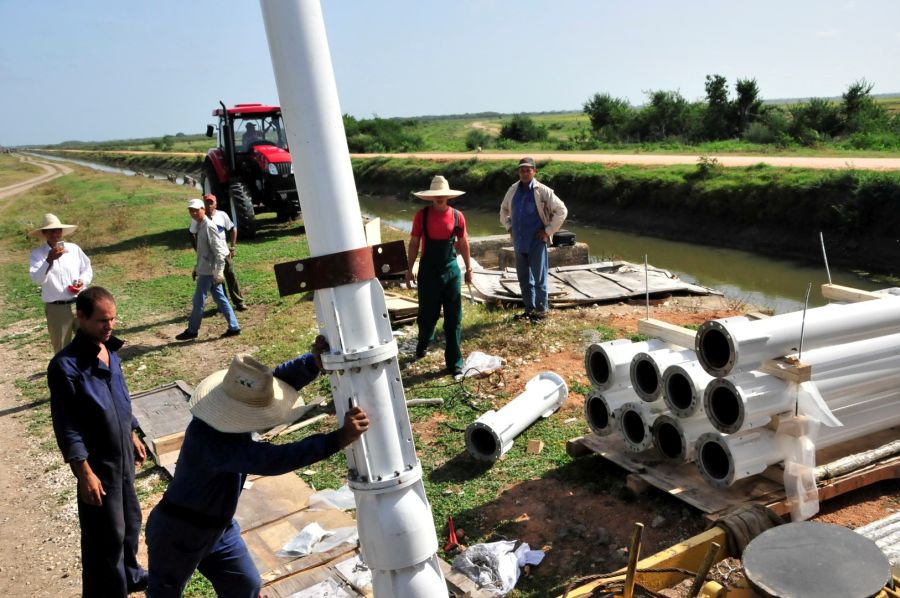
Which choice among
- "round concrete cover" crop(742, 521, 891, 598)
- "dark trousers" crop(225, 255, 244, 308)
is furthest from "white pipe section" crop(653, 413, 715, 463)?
"dark trousers" crop(225, 255, 244, 308)

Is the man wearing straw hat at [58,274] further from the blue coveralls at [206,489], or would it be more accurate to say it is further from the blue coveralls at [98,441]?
the blue coveralls at [206,489]

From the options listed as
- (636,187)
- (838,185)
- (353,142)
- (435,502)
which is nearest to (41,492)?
(435,502)

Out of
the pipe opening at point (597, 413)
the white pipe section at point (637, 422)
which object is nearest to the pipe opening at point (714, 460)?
the white pipe section at point (637, 422)

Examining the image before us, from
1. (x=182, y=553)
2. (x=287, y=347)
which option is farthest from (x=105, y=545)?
(x=287, y=347)

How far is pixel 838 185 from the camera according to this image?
14703mm

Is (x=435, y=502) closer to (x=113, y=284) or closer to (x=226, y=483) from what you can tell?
(x=226, y=483)

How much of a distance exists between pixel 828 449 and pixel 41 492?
5534mm

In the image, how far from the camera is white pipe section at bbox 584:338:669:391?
15.2ft

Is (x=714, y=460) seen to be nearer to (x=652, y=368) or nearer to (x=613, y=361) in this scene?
(x=652, y=368)

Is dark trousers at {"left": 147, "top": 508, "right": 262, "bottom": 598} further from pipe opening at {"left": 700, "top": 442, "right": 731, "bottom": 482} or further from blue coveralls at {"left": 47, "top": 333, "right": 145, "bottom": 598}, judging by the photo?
pipe opening at {"left": 700, "top": 442, "right": 731, "bottom": 482}

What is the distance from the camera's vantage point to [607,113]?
42156 millimetres

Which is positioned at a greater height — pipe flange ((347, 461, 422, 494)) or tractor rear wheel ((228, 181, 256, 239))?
tractor rear wheel ((228, 181, 256, 239))

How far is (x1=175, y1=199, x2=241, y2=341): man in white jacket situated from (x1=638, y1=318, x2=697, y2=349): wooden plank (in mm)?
5525

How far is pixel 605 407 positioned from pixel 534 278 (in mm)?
3330
